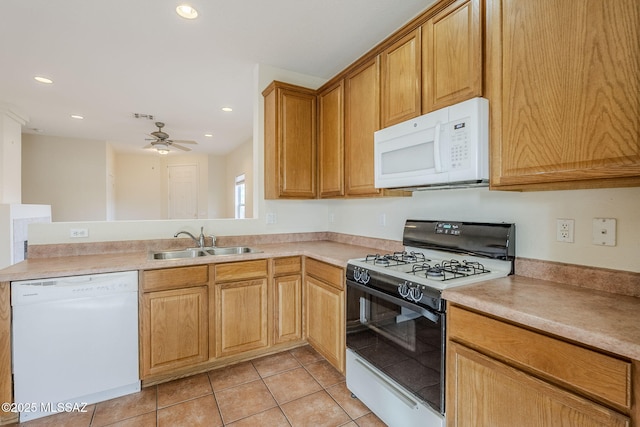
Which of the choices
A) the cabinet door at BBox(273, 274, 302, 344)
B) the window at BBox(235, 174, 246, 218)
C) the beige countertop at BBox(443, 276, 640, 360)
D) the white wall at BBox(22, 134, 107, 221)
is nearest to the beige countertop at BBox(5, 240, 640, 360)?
the beige countertop at BBox(443, 276, 640, 360)

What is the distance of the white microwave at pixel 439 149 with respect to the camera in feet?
4.64

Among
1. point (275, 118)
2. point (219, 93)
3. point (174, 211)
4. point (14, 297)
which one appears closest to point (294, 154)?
point (275, 118)

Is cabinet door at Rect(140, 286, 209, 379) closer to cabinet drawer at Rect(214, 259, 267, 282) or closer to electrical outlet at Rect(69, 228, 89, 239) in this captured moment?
cabinet drawer at Rect(214, 259, 267, 282)

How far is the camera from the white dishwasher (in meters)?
1.67

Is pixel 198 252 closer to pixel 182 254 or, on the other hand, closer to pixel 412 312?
pixel 182 254

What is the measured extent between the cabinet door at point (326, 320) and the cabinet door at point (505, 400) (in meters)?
0.84

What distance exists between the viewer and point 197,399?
6.23ft

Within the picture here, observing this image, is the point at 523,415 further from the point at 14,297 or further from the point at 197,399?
the point at 14,297

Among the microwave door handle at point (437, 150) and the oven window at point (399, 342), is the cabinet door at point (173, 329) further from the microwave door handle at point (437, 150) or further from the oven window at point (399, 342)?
the microwave door handle at point (437, 150)

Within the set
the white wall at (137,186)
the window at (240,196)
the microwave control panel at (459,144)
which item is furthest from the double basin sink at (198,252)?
the white wall at (137,186)

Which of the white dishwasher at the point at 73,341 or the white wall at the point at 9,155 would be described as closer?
the white dishwasher at the point at 73,341

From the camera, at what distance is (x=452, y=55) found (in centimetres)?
159

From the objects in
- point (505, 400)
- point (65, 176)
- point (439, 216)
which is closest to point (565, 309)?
point (505, 400)

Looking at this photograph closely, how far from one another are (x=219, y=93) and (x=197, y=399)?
320 centimetres
